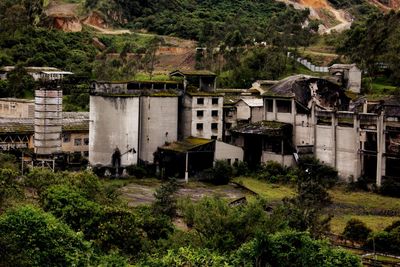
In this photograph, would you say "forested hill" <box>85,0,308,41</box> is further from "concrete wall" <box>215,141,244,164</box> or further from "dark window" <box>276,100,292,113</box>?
"concrete wall" <box>215,141,244,164</box>

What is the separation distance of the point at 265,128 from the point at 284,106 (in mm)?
2032

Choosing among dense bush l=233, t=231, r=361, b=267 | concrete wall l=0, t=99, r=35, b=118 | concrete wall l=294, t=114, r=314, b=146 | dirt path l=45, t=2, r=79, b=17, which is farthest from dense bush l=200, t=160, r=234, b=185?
dirt path l=45, t=2, r=79, b=17

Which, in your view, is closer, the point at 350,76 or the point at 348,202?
the point at 348,202

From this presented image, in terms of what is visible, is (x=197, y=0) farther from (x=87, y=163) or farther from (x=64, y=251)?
(x=64, y=251)

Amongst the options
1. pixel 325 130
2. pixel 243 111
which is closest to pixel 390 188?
pixel 325 130

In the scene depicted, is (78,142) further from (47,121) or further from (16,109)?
(16,109)

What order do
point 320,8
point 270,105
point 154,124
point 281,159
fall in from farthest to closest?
point 320,8, point 270,105, point 154,124, point 281,159

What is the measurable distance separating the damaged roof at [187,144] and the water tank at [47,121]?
7123mm

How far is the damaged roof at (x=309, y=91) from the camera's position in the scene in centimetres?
5131

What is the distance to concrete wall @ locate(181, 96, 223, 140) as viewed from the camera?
5191cm

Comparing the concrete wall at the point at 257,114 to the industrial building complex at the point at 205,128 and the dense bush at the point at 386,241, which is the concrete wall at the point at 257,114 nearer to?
the industrial building complex at the point at 205,128

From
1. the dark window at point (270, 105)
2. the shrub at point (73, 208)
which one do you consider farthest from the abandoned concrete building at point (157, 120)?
the shrub at point (73, 208)

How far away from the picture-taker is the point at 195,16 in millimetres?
101938

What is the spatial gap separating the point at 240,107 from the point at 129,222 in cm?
2796
